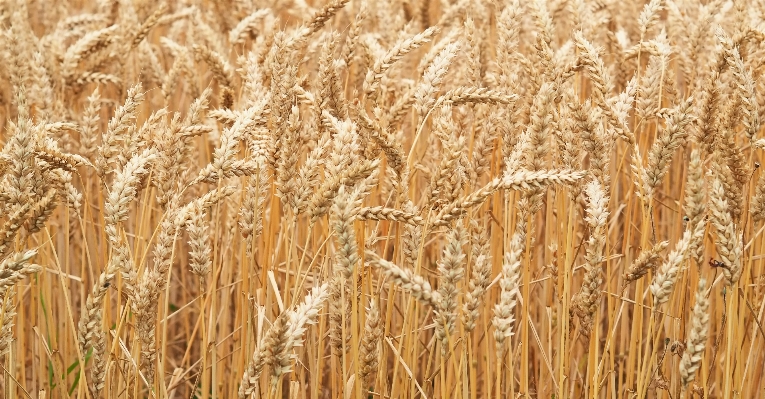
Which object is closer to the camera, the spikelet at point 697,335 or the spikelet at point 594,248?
the spikelet at point 697,335

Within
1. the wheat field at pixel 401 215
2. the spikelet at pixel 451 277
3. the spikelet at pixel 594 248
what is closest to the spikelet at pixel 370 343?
the wheat field at pixel 401 215

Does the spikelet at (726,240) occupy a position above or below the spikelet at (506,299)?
above

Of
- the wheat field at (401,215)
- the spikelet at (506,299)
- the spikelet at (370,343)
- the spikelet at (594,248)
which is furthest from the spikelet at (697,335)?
the spikelet at (370,343)

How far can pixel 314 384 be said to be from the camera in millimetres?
1617

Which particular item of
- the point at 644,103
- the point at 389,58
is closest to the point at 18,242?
the point at 389,58

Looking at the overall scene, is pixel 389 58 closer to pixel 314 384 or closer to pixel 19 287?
pixel 314 384

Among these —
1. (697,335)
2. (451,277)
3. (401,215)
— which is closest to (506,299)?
(451,277)

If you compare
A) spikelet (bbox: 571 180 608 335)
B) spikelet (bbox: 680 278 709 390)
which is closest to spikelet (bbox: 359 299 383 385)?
spikelet (bbox: 571 180 608 335)

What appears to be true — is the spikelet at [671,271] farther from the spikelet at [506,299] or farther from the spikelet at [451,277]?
the spikelet at [451,277]

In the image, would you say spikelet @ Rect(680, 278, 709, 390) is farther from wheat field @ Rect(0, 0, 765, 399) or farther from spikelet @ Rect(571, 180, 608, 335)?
spikelet @ Rect(571, 180, 608, 335)

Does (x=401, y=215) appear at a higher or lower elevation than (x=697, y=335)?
higher

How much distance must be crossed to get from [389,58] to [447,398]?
29.2 inches

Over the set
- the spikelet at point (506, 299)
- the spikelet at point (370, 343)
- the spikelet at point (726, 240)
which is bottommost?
the spikelet at point (370, 343)

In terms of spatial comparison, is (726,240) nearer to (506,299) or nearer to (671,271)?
(671,271)
